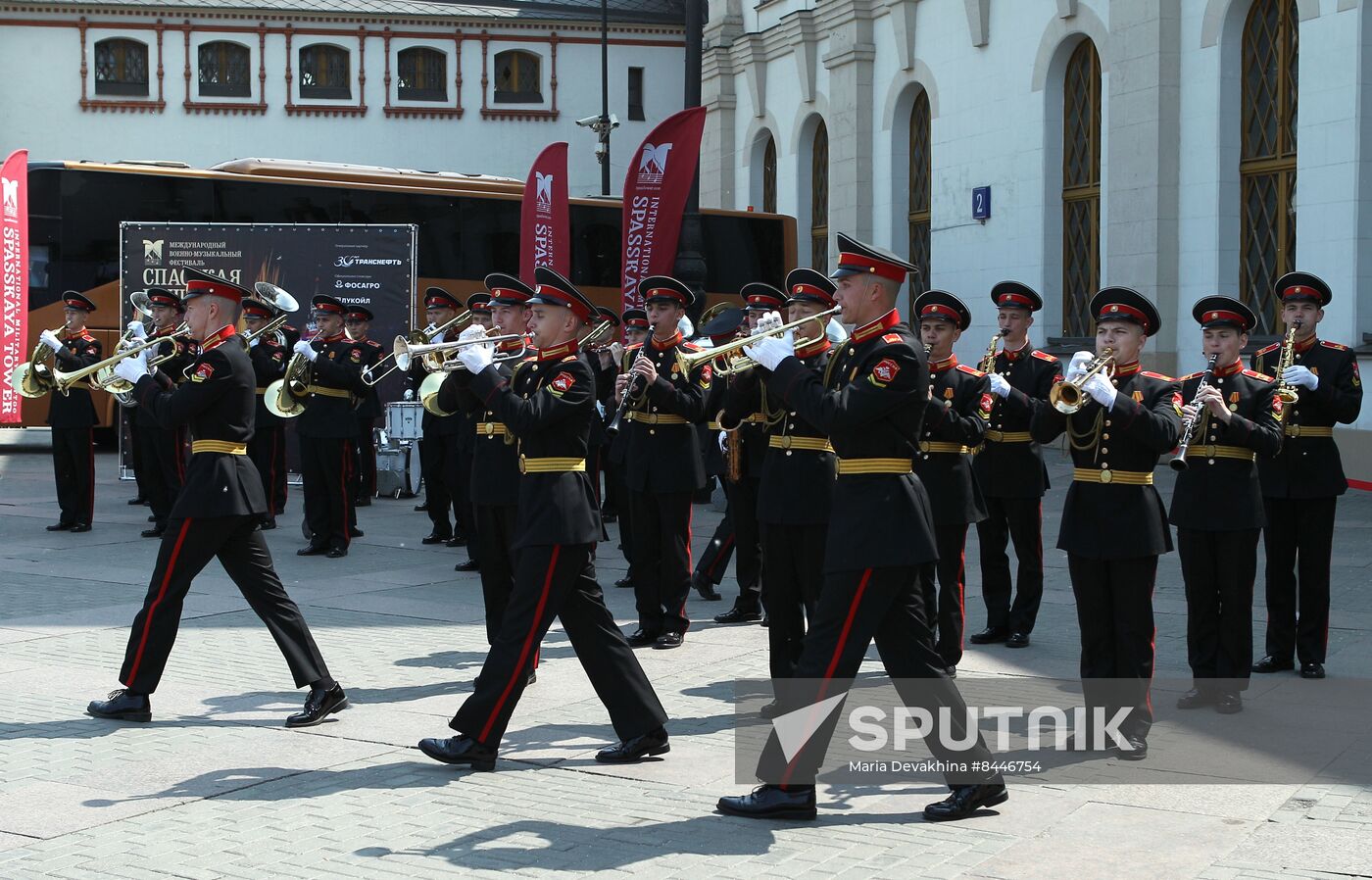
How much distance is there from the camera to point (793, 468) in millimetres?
7668

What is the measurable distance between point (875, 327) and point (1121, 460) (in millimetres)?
1680

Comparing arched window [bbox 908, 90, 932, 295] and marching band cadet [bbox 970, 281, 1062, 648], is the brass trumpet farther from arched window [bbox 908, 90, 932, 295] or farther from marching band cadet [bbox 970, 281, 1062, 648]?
arched window [bbox 908, 90, 932, 295]

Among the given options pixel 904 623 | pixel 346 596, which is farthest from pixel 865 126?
pixel 904 623

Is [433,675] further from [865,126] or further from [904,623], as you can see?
[865,126]

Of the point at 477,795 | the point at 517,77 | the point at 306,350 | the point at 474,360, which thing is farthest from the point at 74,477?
the point at 517,77

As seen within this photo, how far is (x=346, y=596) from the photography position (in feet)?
36.5

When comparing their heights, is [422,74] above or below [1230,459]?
above

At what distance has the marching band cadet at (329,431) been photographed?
43.8 ft

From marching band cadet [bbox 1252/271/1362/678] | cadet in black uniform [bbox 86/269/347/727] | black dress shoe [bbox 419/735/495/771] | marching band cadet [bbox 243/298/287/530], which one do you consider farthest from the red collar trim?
marching band cadet [bbox 243/298/287/530]

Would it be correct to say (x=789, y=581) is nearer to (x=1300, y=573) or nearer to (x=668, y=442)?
(x=668, y=442)

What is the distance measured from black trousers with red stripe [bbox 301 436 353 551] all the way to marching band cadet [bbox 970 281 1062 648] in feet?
19.1

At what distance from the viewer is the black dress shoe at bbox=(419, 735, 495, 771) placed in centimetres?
643

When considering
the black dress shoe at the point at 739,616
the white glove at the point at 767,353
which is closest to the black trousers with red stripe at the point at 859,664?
the white glove at the point at 767,353

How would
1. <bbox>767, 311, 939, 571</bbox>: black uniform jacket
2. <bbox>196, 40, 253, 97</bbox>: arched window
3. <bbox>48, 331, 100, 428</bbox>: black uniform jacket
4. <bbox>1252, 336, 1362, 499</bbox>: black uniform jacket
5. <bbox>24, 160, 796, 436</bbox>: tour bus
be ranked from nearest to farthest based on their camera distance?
<bbox>767, 311, 939, 571</bbox>: black uniform jacket < <bbox>1252, 336, 1362, 499</bbox>: black uniform jacket < <bbox>48, 331, 100, 428</bbox>: black uniform jacket < <bbox>24, 160, 796, 436</bbox>: tour bus < <bbox>196, 40, 253, 97</bbox>: arched window
